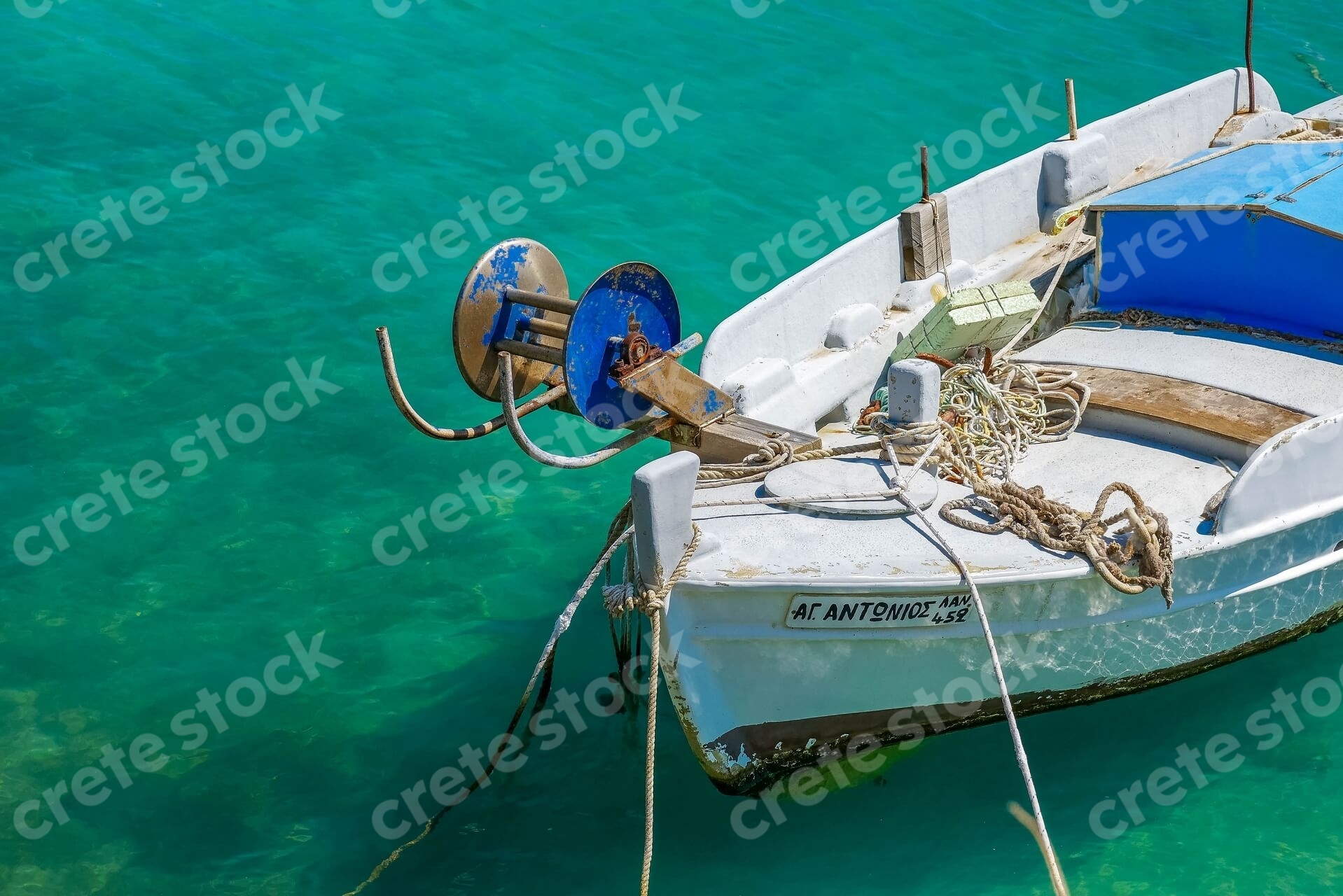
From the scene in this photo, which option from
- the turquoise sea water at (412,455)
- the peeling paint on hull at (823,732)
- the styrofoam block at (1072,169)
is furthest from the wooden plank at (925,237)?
the peeling paint on hull at (823,732)

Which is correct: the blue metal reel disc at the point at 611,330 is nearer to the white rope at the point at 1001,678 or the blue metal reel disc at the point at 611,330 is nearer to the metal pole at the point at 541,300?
the metal pole at the point at 541,300

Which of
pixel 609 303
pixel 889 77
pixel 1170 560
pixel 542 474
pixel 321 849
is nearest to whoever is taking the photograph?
pixel 609 303

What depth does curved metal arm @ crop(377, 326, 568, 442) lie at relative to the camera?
506cm

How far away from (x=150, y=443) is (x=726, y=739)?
17.0ft

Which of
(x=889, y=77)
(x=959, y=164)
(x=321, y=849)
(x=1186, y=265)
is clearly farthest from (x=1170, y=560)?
(x=889, y=77)

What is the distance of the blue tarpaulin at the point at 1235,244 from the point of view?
7258mm

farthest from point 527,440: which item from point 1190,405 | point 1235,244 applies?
point 1235,244

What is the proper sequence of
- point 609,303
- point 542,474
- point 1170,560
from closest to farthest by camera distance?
point 609,303
point 1170,560
point 542,474

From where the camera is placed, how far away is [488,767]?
6.72 metres

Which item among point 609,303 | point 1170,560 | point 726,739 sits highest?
point 609,303

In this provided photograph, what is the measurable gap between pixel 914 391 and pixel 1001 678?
1.46m

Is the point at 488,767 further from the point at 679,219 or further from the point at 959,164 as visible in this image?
the point at 959,164

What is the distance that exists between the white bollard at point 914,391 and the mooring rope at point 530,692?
145 centimetres

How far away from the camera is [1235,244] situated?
7.44 m
